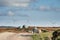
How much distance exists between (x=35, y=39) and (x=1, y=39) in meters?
4.06

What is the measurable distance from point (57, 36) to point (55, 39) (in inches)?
11.8

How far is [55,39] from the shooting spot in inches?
840

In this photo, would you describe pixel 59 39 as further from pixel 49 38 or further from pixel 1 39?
pixel 1 39

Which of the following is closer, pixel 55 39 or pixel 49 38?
pixel 55 39

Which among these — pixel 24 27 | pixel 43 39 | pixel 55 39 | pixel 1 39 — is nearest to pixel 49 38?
pixel 43 39

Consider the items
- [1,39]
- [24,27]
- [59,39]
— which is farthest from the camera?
[24,27]

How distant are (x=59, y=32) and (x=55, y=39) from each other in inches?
25.7

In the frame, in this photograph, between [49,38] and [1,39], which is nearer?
[49,38]

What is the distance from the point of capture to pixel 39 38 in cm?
2583

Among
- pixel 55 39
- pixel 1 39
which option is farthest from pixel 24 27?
pixel 55 39

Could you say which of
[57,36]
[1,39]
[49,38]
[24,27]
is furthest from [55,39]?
[24,27]

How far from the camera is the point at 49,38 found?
24969mm

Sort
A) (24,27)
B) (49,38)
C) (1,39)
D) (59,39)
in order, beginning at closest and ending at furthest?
(59,39) < (49,38) < (1,39) < (24,27)

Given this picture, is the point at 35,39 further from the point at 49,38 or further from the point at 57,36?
the point at 57,36
